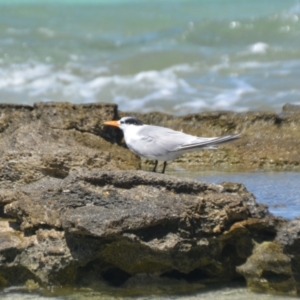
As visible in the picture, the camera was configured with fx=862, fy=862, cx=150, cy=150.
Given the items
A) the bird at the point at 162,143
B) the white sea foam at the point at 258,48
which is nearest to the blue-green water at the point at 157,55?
the white sea foam at the point at 258,48

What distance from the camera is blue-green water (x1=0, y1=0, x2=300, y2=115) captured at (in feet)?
37.6

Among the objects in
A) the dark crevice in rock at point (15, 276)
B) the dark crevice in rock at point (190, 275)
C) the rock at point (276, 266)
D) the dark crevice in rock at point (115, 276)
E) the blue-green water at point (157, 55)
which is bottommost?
the dark crevice in rock at point (15, 276)

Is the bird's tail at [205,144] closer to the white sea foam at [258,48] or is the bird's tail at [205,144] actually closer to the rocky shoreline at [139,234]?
the rocky shoreline at [139,234]

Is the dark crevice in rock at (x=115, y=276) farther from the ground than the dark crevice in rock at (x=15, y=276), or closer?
farther from the ground

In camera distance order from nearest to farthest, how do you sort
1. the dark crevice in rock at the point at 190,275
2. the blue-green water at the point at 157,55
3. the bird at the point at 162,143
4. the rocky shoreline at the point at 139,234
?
the rocky shoreline at the point at 139,234
the dark crevice in rock at the point at 190,275
the bird at the point at 162,143
the blue-green water at the point at 157,55

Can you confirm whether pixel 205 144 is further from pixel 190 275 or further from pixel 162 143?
pixel 190 275

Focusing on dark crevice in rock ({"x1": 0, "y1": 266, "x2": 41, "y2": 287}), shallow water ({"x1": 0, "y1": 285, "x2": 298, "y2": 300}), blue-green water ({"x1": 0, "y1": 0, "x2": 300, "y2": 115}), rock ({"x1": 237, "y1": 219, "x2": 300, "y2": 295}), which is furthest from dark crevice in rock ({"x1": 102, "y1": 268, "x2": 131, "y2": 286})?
blue-green water ({"x1": 0, "y1": 0, "x2": 300, "y2": 115})

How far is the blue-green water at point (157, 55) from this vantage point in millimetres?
11461

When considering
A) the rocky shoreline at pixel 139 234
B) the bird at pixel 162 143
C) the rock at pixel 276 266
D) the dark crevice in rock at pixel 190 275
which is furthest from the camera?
the bird at pixel 162 143

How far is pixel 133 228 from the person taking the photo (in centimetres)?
373

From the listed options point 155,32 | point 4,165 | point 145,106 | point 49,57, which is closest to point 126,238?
point 4,165

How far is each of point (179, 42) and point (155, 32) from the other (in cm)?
129

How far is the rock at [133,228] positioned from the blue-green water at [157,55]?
6.46 meters

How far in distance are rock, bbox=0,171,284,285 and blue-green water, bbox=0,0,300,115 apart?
6460 millimetres
